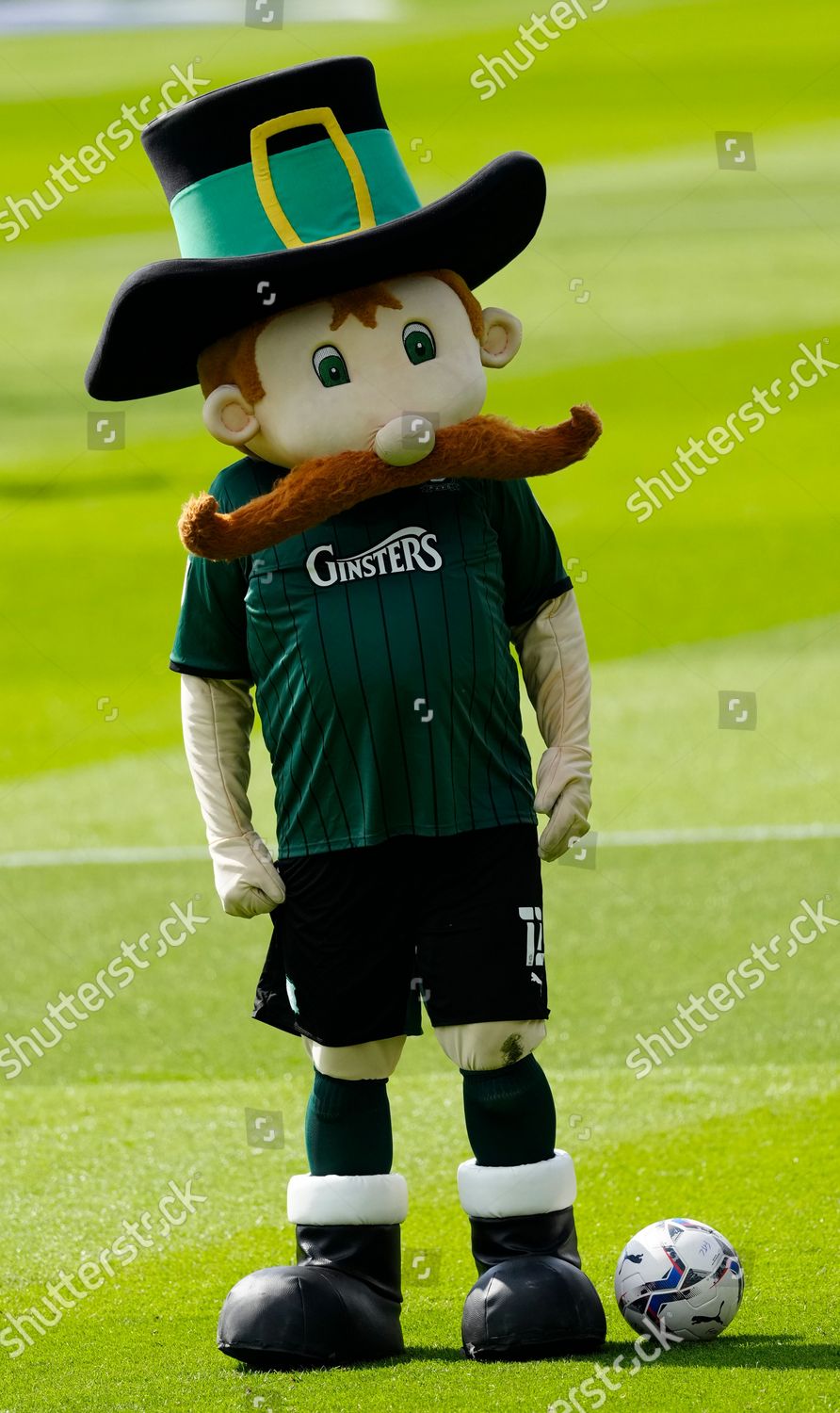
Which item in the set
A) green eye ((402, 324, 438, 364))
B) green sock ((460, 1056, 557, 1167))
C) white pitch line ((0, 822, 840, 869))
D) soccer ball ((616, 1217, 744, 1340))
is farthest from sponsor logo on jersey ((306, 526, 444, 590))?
white pitch line ((0, 822, 840, 869))

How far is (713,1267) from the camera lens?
112 inches

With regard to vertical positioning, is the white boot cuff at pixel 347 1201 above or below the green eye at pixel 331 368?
below

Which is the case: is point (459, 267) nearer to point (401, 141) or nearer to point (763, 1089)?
point (763, 1089)

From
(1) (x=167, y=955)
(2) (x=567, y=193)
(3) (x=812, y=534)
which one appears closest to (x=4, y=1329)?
(1) (x=167, y=955)

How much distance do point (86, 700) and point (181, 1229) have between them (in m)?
7.01

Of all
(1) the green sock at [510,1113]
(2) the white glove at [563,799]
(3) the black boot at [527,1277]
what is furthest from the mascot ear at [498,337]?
(3) the black boot at [527,1277]

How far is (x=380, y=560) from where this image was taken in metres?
2.86

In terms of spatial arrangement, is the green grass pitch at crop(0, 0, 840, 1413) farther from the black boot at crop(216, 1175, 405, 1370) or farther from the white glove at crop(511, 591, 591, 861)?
the white glove at crop(511, 591, 591, 861)

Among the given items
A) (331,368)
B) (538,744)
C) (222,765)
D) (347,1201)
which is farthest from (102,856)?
(331,368)

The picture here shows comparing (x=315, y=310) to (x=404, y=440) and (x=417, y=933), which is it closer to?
(x=404, y=440)

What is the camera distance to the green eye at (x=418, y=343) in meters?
2.84

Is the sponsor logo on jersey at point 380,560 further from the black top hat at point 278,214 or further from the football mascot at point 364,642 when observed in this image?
the black top hat at point 278,214

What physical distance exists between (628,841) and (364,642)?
164 inches

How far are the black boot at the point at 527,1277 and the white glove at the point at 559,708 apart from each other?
499 mm
